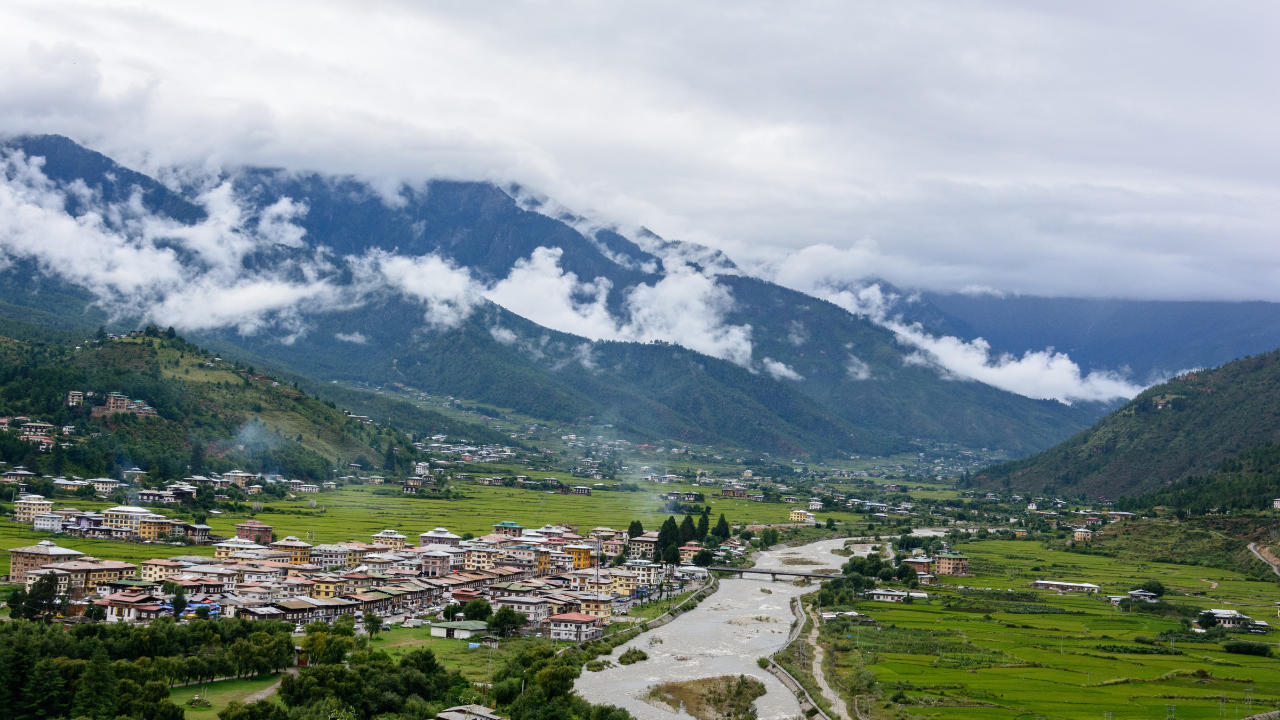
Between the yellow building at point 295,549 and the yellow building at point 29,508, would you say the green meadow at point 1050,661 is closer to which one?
the yellow building at point 295,549

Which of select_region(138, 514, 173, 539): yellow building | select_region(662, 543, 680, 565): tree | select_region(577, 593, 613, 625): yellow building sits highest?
select_region(138, 514, 173, 539): yellow building

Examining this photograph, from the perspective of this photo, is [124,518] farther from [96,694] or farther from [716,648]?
[96,694]

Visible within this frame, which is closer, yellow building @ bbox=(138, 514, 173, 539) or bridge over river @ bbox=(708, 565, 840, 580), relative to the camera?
yellow building @ bbox=(138, 514, 173, 539)

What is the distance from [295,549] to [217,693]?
32346 millimetres

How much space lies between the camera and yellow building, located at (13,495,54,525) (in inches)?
3088

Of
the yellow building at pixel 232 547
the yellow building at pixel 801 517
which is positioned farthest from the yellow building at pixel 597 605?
the yellow building at pixel 801 517

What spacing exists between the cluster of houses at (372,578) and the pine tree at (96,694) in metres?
15.1

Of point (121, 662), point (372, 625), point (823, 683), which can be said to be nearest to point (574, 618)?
point (372, 625)

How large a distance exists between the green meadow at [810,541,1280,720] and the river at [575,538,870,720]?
3.44m

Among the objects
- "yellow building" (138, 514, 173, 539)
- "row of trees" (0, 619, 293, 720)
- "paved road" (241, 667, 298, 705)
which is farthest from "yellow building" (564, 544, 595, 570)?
"paved road" (241, 667, 298, 705)

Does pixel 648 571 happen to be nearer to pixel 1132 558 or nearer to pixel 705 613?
pixel 705 613

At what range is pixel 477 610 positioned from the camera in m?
60.6

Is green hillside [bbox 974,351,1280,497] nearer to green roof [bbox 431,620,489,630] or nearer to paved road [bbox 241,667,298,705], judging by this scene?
green roof [bbox 431,620,489,630]

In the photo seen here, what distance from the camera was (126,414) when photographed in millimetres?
111375
